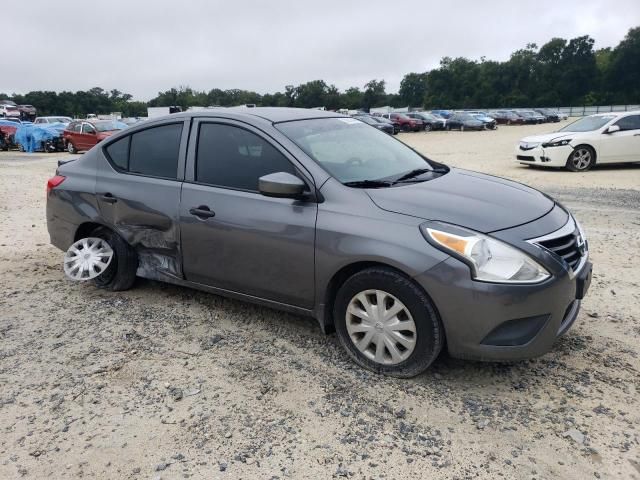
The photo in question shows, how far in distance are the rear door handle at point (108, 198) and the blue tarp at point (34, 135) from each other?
72.4ft

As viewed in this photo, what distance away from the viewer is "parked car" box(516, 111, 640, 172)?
12242 millimetres

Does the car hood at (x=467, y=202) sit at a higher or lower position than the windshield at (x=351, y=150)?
lower

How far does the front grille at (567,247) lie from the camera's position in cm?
305

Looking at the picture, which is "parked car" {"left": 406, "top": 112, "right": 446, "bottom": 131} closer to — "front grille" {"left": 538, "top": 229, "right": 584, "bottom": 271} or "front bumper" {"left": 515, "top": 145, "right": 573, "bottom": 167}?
"front bumper" {"left": 515, "top": 145, "right": 573, "bottom": 167}

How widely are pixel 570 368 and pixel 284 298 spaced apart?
1894 millimetres

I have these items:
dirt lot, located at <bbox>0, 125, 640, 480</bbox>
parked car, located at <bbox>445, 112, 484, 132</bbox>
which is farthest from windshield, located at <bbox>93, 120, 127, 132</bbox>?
parked car, located at <bbox>445, 112, 484, 132</bbox>

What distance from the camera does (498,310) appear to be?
2850 millimetres

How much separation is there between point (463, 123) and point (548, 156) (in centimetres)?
2964

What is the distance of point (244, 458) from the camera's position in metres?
2.62

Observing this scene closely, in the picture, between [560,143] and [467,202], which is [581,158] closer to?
[560,143]

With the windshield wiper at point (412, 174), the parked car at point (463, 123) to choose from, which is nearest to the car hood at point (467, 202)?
the windshield wiper at point (412, 174)

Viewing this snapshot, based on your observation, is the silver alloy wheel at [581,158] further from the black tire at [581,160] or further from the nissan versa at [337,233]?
the nissan versa at [337,233]

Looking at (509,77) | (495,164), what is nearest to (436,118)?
(495,164)

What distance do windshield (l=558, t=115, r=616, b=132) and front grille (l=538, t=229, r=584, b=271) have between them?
34.7ft
